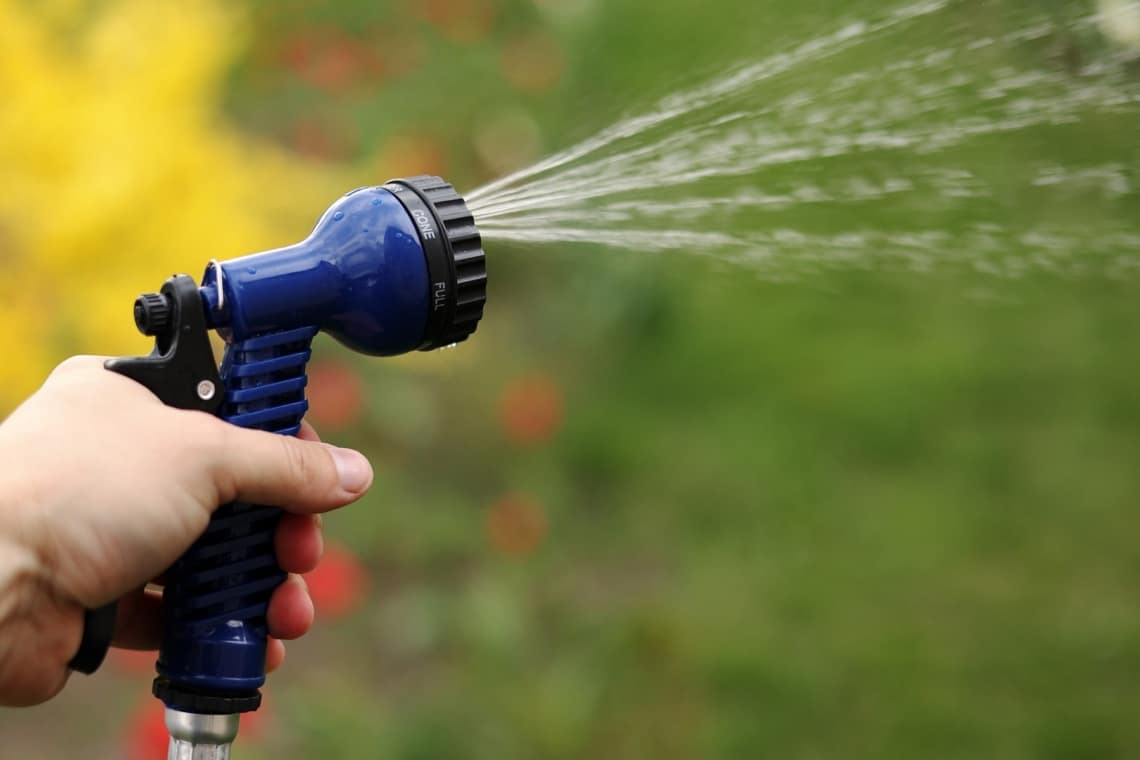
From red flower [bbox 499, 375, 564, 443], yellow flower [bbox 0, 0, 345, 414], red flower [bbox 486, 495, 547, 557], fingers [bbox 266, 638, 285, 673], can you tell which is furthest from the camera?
red flower [bbox 499, 375, 564, 443]

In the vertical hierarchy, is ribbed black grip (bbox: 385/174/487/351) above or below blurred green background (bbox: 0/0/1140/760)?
above

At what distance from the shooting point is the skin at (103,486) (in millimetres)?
1142

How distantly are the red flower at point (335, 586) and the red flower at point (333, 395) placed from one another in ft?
1.22

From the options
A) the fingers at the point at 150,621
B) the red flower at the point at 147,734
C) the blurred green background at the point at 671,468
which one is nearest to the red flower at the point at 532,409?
the blurred green background at the point at 671,468

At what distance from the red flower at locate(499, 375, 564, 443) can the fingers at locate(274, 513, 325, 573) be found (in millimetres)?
1549

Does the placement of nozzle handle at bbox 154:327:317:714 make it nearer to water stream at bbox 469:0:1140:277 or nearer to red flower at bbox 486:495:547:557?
water stream at bbox 469:0:1140:277

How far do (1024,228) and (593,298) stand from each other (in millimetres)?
1108

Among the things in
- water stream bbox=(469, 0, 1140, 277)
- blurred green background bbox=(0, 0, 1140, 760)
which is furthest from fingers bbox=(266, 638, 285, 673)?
blurred green background bbox=(0, 0, 1140, 760)

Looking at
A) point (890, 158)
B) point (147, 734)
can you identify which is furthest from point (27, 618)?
point (890, 158)

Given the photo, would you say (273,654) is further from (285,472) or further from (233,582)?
(285,472)

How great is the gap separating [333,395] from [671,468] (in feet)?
2.62

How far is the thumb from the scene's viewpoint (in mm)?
1171

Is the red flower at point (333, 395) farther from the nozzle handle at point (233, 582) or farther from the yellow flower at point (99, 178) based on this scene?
the nozzle handle at point (233, 582)

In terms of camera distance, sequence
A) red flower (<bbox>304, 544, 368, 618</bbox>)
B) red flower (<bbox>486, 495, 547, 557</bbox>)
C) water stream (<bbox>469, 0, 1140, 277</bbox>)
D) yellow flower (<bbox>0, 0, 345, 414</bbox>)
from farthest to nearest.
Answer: red flower (<bbox>486, 495, 547, 557</bbox>), red flower (<bbox>304, 544, 368, 618</bbox>), yellow flower (<bbox>0, 0, 345, 414</bbox>), water stream (<bbox>469, 0, 1140, 277</bbox>)
